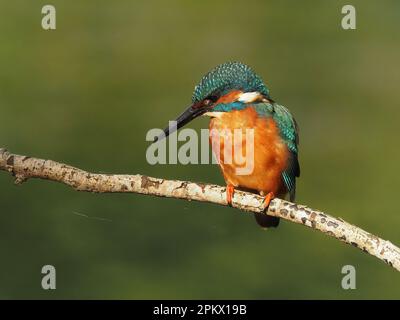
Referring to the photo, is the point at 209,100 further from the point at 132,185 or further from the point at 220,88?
the point at 132,185

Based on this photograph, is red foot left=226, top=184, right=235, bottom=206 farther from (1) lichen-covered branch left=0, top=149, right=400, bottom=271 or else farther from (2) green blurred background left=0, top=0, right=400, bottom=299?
(2) green blurred background left=0, top=0, right=400, bottom=299

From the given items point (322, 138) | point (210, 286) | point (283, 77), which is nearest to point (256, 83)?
point (210, 286)

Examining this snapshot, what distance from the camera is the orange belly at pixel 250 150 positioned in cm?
423

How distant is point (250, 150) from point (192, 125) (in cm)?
448

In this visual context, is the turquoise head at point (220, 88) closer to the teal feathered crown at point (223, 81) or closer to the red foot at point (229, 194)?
the teal feathered crown at point (223, 81)

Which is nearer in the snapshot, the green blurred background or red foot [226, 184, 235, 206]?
red foot [226, 184, 235, 206]

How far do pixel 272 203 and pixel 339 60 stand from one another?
7.93 m

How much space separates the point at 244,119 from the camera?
422cm

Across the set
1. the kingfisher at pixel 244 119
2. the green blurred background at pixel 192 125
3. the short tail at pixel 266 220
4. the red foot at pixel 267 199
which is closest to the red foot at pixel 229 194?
the red foot at pixel 267 199

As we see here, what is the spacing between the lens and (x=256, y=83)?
14.0 ft

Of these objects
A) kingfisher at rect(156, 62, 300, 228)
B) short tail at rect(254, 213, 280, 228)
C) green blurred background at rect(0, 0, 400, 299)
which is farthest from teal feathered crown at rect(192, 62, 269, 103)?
green blurred background at rect(0, 0, 400, 299)

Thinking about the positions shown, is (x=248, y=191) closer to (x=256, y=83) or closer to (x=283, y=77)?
(x=256, y=83)

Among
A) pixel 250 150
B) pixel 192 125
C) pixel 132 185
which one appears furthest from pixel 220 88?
pixel 192 125

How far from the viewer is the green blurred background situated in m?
8.06
